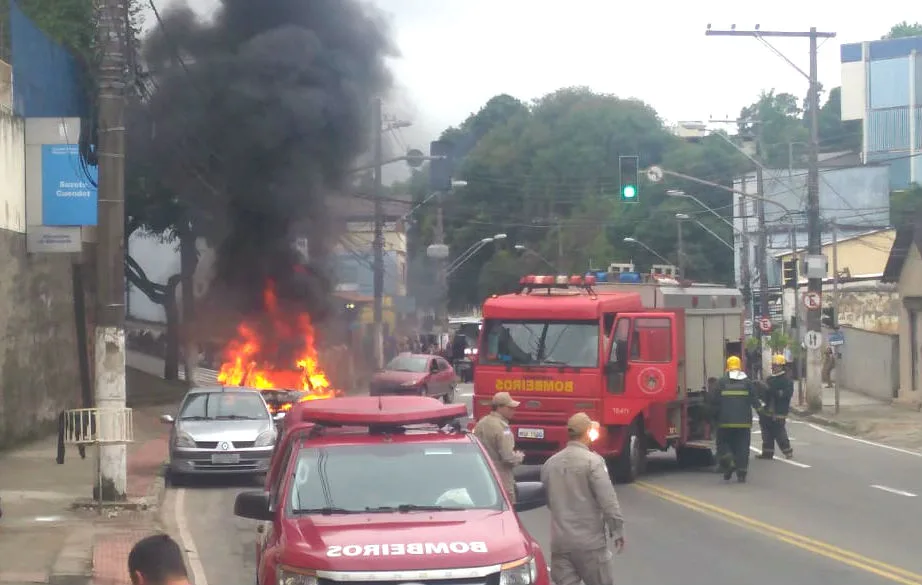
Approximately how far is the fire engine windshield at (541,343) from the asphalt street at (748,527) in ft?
6.59

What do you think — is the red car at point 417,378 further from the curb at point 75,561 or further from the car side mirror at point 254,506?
the car side mirror at point 254,506

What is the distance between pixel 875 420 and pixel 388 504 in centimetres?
2526

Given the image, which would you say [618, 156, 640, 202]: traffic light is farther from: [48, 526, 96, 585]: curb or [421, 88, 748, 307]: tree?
[421, 88, 748, 307]: tree

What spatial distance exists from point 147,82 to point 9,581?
22.0 meters

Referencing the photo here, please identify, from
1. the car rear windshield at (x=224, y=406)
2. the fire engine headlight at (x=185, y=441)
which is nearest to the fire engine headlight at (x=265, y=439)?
the car rear windshield at (x=224, y=406)

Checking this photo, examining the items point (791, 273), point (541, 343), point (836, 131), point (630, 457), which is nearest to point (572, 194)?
point (836, 131)

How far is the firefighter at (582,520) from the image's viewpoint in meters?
8.07

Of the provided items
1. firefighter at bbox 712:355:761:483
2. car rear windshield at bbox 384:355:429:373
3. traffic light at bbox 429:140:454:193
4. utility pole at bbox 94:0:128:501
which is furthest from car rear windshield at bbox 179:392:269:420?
car rear windshield at bbox 384:355:429:373

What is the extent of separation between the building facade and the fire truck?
50.5 metres

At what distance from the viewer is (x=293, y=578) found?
7.00 metres

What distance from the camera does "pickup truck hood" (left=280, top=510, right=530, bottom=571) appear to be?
6898 mm

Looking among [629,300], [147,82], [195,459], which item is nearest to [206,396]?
[195,459]

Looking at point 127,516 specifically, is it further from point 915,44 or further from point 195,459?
point 915,44

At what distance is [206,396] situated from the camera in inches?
794
